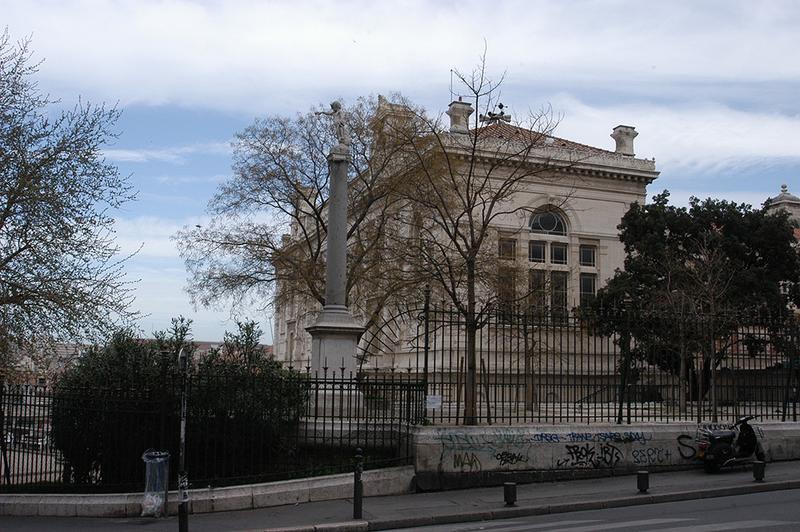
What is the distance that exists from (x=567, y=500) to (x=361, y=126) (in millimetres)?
19484

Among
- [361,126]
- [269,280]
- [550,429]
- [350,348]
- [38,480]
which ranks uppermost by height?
[361,126]

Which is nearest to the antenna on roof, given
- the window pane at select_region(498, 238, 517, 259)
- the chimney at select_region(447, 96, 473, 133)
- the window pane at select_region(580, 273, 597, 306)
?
the window pane at select_region(498, 238, 517, 259)

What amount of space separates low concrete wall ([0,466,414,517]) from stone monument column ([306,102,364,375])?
3.77m

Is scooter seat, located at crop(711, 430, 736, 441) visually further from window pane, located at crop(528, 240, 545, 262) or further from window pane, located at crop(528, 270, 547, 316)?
window pane, located at crop(528, 240, 545, 262)

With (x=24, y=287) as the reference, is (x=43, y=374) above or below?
below

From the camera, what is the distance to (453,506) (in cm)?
1323

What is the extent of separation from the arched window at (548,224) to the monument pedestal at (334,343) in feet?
105

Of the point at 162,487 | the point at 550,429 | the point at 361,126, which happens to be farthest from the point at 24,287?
the point at 361,126

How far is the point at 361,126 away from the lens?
30281 millimetres

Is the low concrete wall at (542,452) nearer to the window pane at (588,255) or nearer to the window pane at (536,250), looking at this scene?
the window pane at (536,250)

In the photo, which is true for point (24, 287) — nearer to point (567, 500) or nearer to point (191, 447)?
point (191, 447)

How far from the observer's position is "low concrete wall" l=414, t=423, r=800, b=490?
48.1 ft

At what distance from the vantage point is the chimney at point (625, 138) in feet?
172

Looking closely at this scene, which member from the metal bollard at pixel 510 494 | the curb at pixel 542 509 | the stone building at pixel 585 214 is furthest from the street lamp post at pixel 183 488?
the stone building at pixel 585 214
